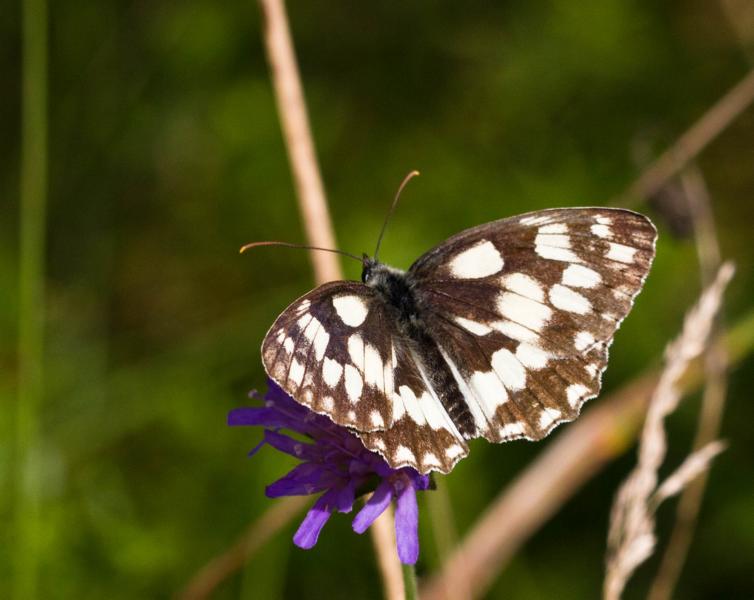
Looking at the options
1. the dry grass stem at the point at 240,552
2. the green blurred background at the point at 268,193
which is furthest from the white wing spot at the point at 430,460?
the green blurred background at the point at 268,193

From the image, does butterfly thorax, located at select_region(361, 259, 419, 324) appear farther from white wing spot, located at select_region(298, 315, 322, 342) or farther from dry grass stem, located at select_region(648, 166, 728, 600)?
dry grass stem, located at select_region(648, 166, 728, 600)

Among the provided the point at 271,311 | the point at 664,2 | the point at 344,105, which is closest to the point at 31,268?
the point at 271,311

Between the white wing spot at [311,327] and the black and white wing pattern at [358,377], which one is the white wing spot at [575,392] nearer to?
the black and white wing pattern at [358,377]

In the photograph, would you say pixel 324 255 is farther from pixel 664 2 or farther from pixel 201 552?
pixel 664 2

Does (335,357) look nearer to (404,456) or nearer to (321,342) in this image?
(321,342)

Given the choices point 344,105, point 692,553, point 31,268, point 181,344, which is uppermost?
point 344,105
